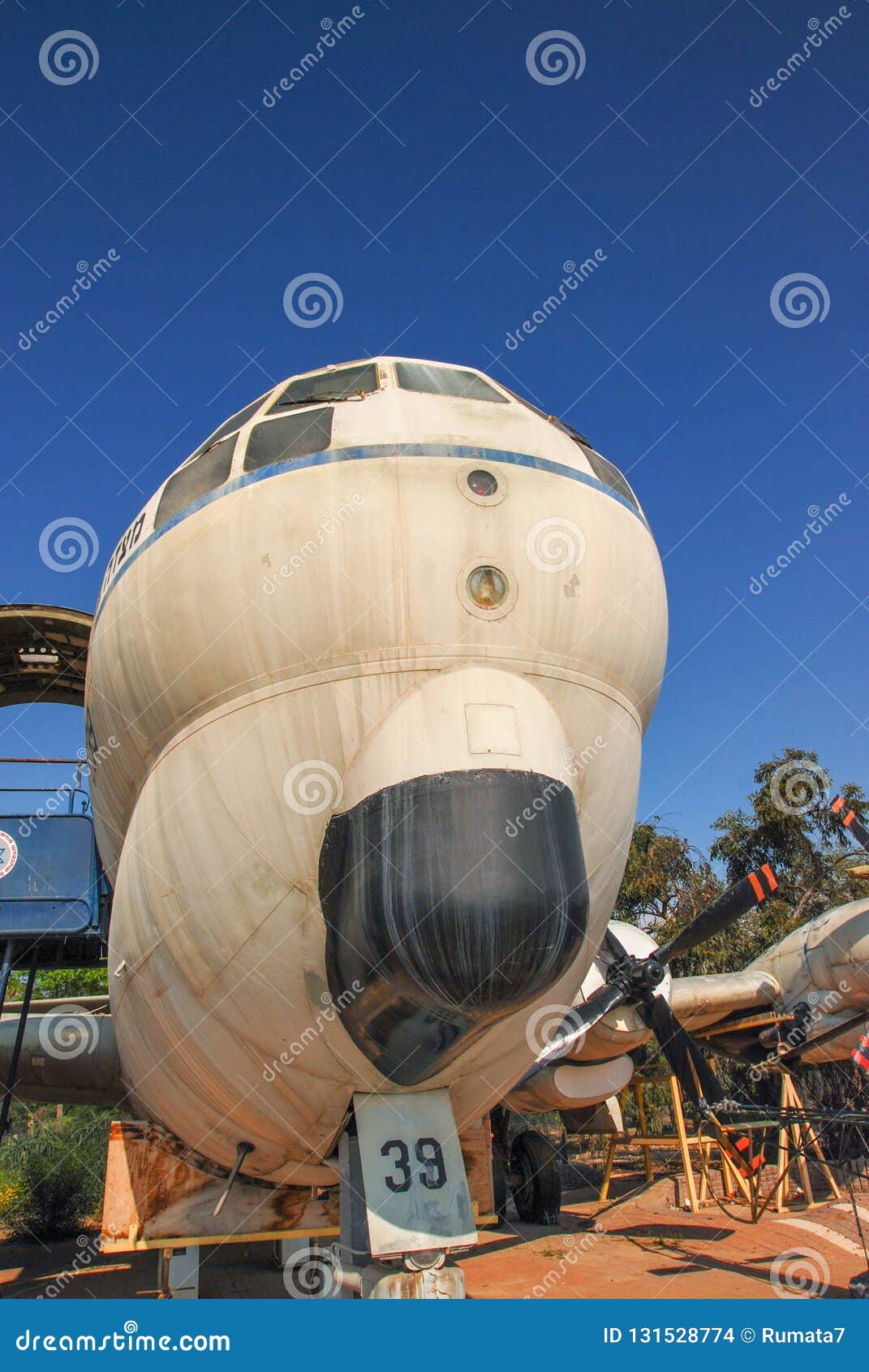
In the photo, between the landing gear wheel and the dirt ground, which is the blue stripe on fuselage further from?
the landing gear wheel

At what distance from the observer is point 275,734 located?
12.8ft

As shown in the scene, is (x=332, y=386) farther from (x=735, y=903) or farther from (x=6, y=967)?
(x=735, y=903)

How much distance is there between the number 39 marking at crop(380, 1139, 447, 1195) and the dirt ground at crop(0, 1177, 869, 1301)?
133 inches

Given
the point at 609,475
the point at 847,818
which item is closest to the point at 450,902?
the point at 609,475

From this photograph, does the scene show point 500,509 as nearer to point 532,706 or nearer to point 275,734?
point 532,706

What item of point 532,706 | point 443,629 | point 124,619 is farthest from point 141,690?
point 532,706

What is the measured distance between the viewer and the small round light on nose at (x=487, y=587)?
3.96 meters

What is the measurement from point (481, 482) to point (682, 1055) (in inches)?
285

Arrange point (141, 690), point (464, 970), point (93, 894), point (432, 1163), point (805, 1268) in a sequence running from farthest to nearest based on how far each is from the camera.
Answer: point (805, 1268)
point (93, 894)
point (141, 690)
point (432, 1163)
point (464, 970)

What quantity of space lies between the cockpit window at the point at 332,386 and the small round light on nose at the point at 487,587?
1306 mm

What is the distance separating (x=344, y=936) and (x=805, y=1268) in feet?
29.5

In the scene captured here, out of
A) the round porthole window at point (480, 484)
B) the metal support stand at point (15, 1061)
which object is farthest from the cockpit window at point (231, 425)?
the metal support stand at point (15, 1061)

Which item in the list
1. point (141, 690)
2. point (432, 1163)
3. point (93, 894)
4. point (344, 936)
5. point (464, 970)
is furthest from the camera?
point (93, 894)

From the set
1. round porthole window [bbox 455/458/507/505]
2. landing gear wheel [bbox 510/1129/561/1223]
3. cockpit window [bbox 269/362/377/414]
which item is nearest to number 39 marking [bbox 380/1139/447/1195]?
round porthole window [bbox 455/458/507/505]
